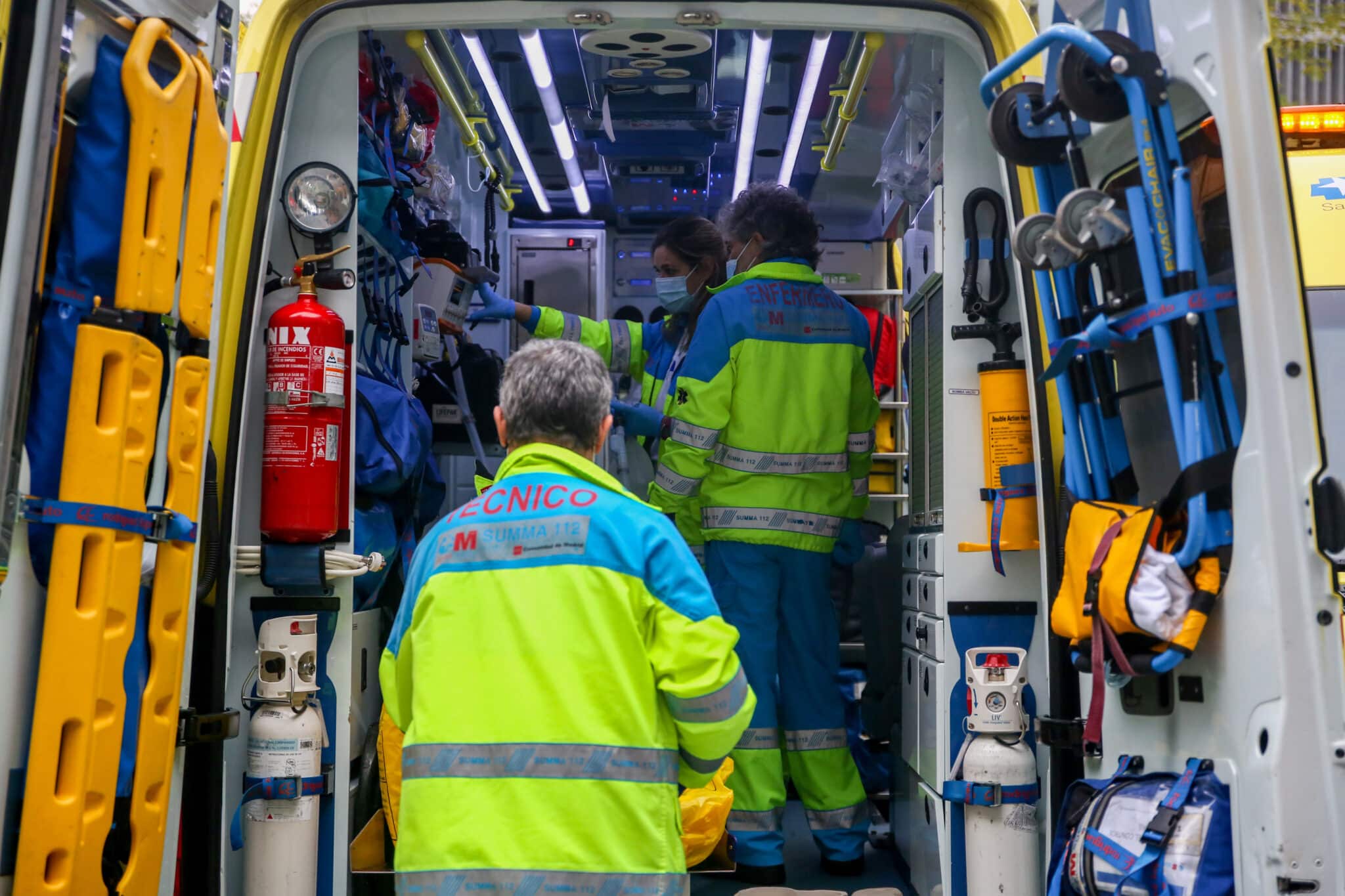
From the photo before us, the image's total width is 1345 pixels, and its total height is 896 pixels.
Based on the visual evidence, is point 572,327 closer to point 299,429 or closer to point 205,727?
point 299,429

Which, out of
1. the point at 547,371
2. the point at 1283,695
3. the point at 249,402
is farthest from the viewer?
the point at 249,402

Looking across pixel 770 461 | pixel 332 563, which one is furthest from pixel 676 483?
pixel 332 563

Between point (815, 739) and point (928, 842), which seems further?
point (815, 739)

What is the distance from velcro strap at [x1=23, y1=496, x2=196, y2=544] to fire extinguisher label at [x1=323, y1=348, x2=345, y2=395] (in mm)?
731

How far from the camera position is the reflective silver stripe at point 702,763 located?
2545mm

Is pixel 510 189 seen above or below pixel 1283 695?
above

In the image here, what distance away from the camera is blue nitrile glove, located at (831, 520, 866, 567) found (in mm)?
4945

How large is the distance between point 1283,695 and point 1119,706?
1.95ft

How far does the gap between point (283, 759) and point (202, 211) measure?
155cm

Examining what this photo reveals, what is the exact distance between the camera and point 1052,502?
3357mm

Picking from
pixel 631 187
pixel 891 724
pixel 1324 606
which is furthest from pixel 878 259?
pixel 1324 606

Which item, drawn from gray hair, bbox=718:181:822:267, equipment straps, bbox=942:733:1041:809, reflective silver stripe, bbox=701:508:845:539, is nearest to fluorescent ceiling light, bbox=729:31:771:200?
gray hair, bbox=718:181:822:267

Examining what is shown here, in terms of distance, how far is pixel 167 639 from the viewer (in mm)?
2873

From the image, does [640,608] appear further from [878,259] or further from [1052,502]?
[878,259]
